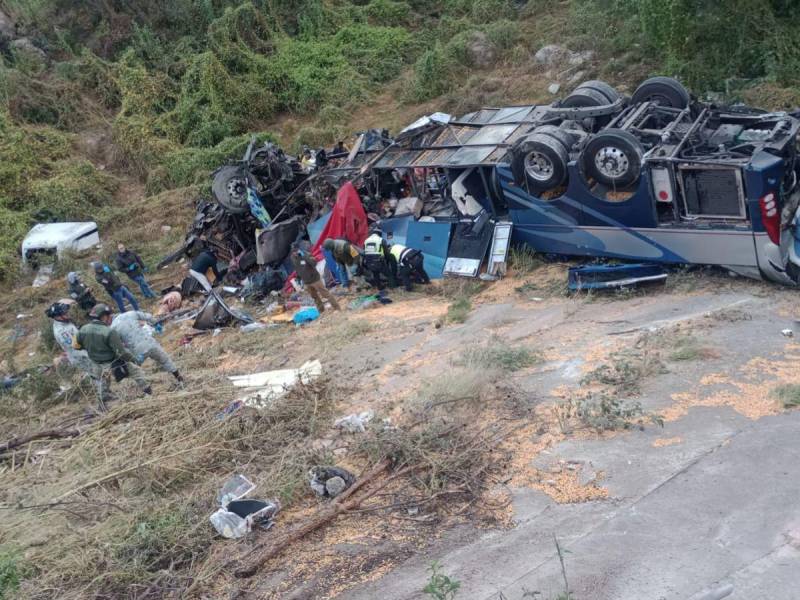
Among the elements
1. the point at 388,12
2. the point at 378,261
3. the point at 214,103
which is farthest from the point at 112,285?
the point at 388,12

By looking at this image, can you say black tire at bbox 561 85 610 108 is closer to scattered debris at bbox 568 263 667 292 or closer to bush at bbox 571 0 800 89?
scattered debris at bbox 568 263 667 292

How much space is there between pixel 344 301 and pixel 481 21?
12680 millimetres

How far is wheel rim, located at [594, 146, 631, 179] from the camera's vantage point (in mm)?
9223

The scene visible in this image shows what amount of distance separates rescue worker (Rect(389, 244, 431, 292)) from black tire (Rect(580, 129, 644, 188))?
273 cm

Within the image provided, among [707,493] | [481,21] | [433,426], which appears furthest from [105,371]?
[481,21]

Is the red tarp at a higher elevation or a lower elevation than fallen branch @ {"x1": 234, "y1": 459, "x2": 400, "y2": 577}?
higher

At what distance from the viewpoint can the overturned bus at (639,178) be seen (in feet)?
28.6

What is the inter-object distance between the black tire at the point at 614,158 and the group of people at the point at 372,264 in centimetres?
283

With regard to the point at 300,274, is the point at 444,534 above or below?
below

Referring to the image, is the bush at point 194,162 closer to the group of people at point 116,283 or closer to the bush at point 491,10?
the group of people at point 116,283

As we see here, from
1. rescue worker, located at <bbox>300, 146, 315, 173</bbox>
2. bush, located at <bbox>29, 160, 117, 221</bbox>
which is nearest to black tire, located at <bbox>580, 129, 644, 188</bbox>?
rescue worker, located at <bbox>300, 146, 315, 173</bbox>

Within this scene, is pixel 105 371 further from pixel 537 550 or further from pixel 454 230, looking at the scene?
pixel 537 550

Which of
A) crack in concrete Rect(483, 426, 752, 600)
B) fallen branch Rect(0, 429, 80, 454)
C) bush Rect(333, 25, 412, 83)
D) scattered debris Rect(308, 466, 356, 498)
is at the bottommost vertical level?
crack in concrete Rect(483, 426, 752, 600)

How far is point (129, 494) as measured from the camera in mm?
6895
